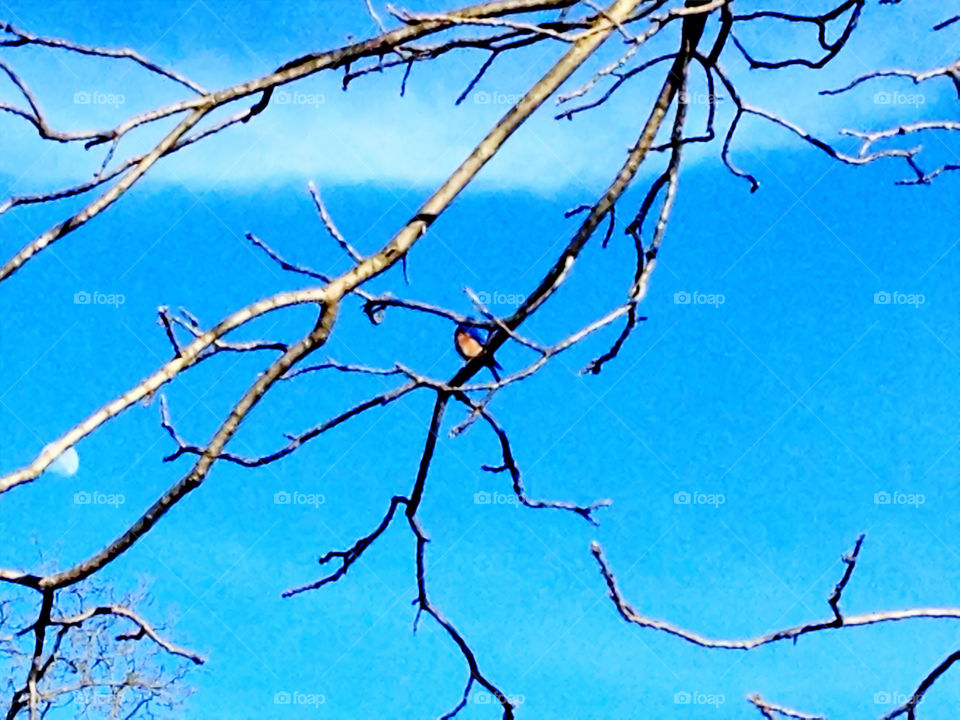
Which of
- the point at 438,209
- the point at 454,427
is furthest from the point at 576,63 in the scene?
the point at 454,427

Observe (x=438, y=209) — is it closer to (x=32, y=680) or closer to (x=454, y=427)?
(x=454, y=427)

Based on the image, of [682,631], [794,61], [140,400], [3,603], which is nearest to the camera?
[140,400]

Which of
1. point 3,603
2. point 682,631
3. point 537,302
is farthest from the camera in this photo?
point 3,603

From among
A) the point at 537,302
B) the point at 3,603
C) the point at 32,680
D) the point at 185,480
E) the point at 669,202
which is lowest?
the point at 3,603

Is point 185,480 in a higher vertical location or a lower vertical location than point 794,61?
lower

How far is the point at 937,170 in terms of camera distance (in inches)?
84.0

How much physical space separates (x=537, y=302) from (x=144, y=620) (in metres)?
0.66

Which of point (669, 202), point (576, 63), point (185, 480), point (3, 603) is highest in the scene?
point (576, 63)

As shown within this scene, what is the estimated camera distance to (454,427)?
1747mm

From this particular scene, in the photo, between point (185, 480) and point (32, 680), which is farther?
point (32, 680)

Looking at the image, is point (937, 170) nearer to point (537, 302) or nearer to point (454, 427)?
point (537, 302)

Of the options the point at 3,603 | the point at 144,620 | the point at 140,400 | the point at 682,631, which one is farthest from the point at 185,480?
the point at 3,603

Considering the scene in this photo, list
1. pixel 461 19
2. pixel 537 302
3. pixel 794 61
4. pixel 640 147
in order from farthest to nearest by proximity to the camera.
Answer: pixel 794 61 → pixel 640 147 → pixel 537 302 → pixel 461 19

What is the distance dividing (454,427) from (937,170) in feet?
3.00
